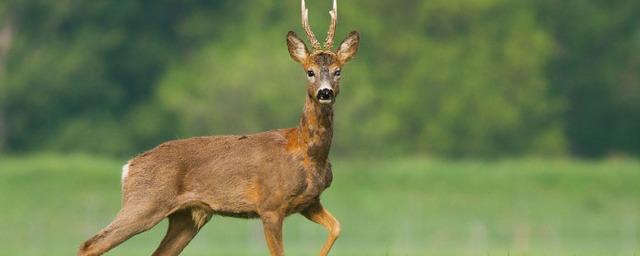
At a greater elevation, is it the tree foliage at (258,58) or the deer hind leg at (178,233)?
the tree foliage at (258,58)

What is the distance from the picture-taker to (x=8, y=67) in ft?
225

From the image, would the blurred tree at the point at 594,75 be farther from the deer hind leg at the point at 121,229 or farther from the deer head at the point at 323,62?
the deer hind leg at the point at 121,229

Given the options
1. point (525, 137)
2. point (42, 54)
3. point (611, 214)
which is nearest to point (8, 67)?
point (42, 54)

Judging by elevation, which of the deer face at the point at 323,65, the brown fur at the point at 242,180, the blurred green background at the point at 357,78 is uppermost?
the blurred green background at the point at 357,78

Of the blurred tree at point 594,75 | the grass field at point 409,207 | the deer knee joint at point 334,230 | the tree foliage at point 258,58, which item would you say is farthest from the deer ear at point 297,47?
the blurred tree at point 594,75

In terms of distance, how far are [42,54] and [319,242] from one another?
2902 cm

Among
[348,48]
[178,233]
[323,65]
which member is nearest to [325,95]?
[323,65]

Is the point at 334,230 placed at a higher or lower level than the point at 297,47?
lower

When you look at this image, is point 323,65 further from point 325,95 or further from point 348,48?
point 348,48

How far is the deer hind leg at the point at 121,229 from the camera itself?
16969 mm

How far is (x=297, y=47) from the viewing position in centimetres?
1694

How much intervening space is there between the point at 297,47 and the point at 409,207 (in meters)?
32.4

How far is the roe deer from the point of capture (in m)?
16.8

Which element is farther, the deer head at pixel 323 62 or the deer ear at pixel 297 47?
the deer ear at pixel 297 47
